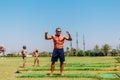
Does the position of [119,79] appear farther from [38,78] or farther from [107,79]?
[38,78]

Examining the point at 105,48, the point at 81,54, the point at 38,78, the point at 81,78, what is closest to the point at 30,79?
the point at 38,78

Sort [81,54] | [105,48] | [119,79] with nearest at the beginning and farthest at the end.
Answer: [119,79], [81,54], [105,48]

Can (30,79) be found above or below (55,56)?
below

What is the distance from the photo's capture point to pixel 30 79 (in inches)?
529

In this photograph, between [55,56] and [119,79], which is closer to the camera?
[119,79]

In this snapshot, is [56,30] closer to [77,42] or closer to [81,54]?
[81,54]

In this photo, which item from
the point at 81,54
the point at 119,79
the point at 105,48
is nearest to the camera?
the point at 119,79

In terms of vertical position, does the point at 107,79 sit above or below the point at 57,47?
below

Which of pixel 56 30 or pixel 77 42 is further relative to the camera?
pixel 77 42

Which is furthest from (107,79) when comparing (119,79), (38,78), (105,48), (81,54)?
(105,48)

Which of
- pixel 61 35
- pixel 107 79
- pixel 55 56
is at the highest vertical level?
pixel 61 35

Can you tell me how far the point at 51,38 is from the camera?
1548cm

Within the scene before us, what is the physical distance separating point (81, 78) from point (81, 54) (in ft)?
258

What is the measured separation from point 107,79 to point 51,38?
360cm
